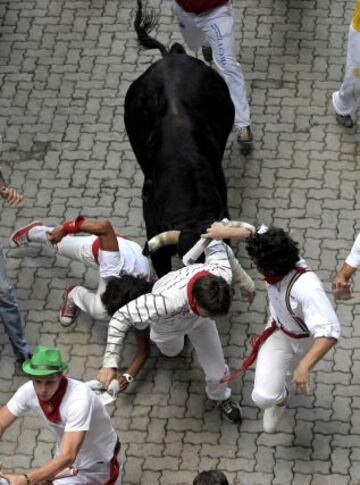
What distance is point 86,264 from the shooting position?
9102 mm

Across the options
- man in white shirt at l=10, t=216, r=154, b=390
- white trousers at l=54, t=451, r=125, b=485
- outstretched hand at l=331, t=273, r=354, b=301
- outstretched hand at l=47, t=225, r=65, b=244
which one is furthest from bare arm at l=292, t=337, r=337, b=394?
outstretched hand at l=47, t=225, r=65, b=244

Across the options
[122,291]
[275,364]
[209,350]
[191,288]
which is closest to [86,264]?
[122,291]

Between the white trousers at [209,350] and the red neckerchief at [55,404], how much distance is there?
1.39m

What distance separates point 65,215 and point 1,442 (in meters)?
2.35

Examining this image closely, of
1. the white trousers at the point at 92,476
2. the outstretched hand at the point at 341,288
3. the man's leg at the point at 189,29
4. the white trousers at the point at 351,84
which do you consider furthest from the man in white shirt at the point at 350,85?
the white trousers at the point at 92,476

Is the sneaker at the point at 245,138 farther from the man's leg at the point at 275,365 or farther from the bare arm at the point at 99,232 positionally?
the man's leg at the point at 275,365

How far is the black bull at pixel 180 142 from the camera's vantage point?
→ 8.52 m

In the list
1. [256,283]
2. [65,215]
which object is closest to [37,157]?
[65,215]

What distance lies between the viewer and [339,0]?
38.9ft

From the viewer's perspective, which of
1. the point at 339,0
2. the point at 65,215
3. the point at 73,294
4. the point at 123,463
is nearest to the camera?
the point at 123,463

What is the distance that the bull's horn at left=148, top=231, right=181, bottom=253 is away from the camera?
8383 millimetres

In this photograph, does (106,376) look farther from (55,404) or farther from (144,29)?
(144,29)

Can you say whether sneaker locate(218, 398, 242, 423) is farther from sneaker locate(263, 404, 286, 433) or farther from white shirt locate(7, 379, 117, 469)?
white shirt locate(7, 379, 117, 469)

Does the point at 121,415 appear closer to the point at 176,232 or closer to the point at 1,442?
the point at 1,442
